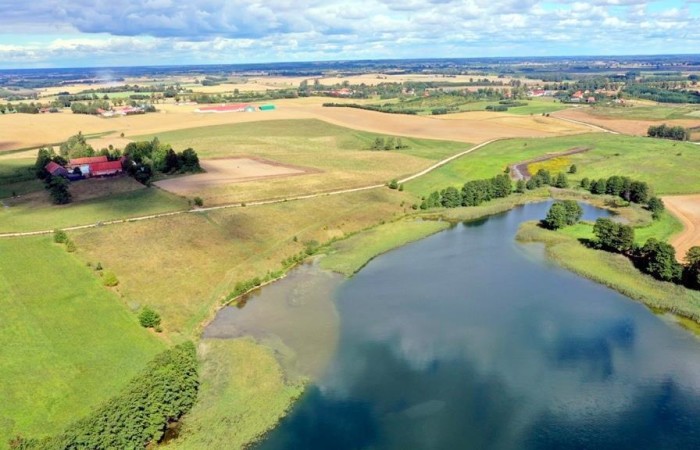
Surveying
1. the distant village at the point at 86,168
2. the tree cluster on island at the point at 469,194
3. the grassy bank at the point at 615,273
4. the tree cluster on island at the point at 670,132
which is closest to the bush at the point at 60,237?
the distant village at the point at 86,168

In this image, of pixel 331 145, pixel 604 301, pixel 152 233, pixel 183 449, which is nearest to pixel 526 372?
pixel 604 301

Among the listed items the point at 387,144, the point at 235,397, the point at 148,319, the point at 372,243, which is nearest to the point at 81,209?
the point at 148,319

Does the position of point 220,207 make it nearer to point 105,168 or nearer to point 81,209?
point 81,209

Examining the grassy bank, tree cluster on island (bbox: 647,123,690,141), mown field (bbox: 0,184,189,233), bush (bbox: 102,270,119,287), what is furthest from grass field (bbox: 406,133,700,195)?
bush (bbox: 102,270,119,287)

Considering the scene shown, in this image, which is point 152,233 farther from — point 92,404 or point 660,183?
point 660,183

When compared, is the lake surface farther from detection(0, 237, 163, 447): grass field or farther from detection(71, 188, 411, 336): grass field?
detection(0, 237, 163, 447): grass field
